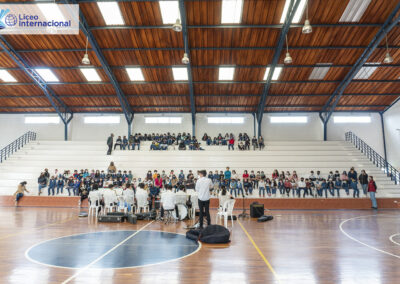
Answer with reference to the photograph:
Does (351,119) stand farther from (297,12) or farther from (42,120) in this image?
(42,120)

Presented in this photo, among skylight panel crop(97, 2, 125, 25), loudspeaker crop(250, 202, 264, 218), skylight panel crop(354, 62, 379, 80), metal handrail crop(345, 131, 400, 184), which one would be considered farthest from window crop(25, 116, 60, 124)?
metal handrail crop(345, 131, 400, 184)

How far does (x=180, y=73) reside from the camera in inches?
695

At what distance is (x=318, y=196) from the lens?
1523 centimetres

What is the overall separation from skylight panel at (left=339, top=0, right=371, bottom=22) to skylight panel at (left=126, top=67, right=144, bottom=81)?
12.5m

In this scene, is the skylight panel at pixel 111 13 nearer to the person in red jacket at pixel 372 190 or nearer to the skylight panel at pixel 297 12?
the skylight panel at pixel 297 12

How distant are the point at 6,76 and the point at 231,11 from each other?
1653 cm

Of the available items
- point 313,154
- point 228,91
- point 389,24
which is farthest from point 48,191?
point 389,24

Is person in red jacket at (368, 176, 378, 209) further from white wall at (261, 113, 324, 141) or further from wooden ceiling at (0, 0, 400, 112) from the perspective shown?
white wall at (261, 113, 324, 141)

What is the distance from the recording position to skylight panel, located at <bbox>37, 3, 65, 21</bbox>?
42.4 feet

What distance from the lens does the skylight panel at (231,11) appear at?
1248 cm

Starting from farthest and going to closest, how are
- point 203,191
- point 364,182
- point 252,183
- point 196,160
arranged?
point 196,160 < point 252,183 < point 364,182 < point 203,191

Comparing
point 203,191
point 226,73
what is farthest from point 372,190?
point 203,191

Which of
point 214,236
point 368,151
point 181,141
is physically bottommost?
point 214,236

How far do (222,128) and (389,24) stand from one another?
42.9ft
